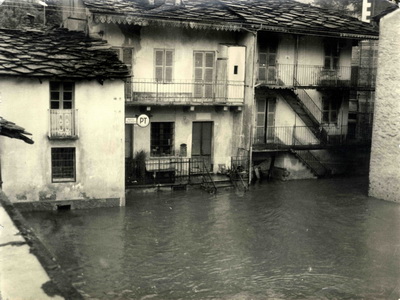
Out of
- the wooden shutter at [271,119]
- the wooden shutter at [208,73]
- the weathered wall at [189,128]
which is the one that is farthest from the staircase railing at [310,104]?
the wooden shutter at [208,73]

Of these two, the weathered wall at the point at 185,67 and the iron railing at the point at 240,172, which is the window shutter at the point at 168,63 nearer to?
the weathered wall at the point at 185,67

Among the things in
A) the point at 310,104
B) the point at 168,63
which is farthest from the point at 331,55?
the point at 168,63

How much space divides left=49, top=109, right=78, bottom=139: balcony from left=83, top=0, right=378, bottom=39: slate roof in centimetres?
451

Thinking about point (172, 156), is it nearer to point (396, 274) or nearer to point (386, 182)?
point (386, 182)

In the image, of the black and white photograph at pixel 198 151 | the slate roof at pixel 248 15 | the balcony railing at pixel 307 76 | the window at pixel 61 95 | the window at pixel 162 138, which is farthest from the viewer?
the balcony railing at pixel 307 76

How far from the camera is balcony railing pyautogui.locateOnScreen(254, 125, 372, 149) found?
83.7 ft

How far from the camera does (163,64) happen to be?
75.8 ft

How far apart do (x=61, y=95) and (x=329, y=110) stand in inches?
576

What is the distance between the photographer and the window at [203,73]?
23.7 meters

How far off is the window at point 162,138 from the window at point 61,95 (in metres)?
5.38

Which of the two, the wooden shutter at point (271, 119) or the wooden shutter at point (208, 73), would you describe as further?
the wooden shutter at point (271, 119)

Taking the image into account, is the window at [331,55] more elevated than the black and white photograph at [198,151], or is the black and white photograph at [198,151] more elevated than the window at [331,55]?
the window at [331,55]

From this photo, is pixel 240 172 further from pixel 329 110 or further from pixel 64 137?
pixel 64 137

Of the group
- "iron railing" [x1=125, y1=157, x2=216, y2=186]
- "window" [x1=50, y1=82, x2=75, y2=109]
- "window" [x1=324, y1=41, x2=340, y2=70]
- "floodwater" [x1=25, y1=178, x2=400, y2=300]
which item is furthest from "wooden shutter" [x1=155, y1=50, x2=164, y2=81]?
"window" [x1=324, y1=41, x2=340, y2=70]
